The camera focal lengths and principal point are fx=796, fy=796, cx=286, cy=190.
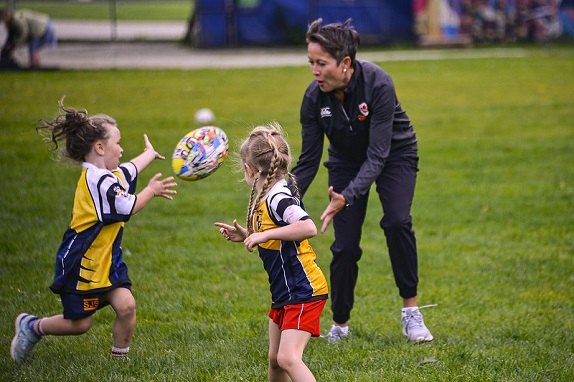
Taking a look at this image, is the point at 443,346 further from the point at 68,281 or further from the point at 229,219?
the point at 229,219

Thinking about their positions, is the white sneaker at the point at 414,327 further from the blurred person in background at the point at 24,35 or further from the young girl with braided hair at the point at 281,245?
the blurred person in background at the point at 24,35

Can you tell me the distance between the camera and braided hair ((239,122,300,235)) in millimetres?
4258

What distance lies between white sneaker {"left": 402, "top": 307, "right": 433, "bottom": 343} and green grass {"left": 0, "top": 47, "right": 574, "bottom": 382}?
0.09 meters

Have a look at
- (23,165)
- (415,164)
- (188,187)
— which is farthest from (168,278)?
(23,165)

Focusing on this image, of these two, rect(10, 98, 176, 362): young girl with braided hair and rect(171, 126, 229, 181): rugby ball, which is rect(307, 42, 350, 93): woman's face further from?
rect(10, 98, 176, 362): young girl with braided hair

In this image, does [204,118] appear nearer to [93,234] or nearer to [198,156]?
[198,156]

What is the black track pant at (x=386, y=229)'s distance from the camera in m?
5.55

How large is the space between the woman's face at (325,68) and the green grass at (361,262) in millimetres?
1622

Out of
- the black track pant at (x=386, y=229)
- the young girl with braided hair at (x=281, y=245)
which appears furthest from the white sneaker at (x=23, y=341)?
the black track pant at (x=386, y=229)

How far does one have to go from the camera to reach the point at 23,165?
1095cm

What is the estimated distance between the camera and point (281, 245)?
4277 mm

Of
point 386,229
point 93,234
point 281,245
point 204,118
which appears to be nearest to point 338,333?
point 386,229

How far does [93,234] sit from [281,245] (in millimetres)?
1309

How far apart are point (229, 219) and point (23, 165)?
3.63 m
